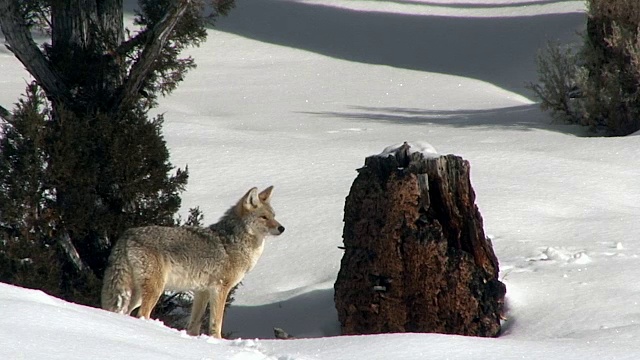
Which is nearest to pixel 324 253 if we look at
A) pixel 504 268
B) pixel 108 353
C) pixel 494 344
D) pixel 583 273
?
pixel 504 268

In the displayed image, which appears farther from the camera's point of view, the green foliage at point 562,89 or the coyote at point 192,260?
the green foliage at point 562,89

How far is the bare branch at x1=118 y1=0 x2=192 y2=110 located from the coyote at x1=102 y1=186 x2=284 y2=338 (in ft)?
4.68

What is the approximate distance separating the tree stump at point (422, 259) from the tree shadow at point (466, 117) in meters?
9.26

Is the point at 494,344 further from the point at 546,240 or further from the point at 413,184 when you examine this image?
the point at 546,240

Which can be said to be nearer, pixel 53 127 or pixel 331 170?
pixel 53 127

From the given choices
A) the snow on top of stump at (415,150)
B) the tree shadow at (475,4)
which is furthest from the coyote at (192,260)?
the tree shadow at (475,4)

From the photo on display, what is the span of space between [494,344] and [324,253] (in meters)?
4.67

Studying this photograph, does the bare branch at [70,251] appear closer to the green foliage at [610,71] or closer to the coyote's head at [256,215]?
the coyote's head at [256,215]

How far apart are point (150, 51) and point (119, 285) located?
2395mm

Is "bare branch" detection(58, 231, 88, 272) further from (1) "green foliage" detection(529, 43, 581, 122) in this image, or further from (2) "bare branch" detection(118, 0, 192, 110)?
(1) "green foliage" detection(529, 43, 581, 122)

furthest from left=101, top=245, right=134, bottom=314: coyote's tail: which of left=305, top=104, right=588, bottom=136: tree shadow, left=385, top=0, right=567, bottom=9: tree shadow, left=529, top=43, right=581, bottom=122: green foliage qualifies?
left=385, top=0, right=567, bottom=9: tree shadow

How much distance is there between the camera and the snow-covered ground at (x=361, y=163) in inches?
240

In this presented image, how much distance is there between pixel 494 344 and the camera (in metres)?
6.44

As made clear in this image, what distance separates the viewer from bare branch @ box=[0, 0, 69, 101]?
358 inches
